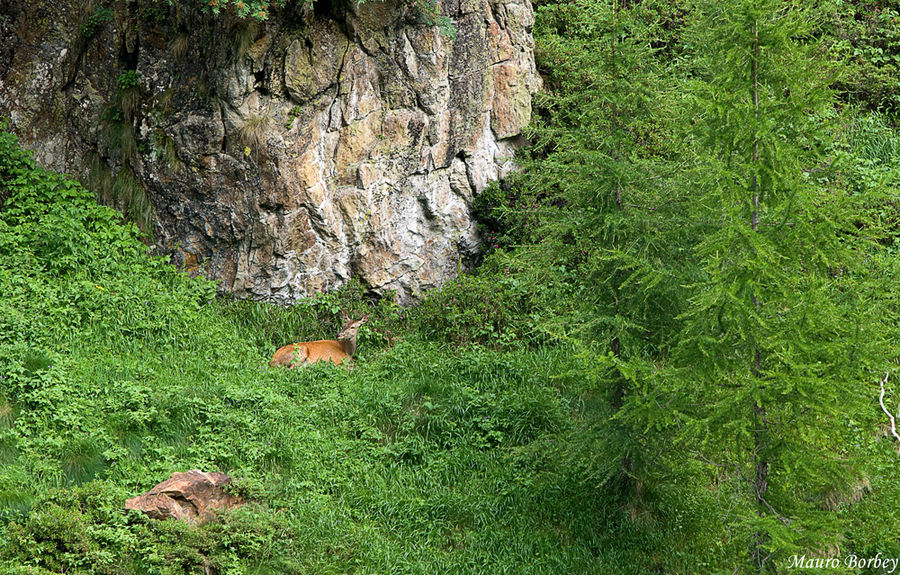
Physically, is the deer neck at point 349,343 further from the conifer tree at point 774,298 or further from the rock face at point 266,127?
the conifer tree at point 774,298

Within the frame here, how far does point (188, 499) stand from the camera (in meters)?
6.74

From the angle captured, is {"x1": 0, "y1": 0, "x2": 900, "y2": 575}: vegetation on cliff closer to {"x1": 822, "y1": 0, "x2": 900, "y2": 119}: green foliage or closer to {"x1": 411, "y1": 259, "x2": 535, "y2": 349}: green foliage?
{"x1": 411, "y1": 259, "x2": 535, "y2": 349}: green foliage

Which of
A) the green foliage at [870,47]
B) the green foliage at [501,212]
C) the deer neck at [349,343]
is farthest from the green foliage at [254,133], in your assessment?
the green foliage at [870,47]

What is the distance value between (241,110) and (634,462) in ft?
23.4

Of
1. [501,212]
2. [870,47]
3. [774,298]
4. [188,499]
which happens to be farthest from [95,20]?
[870,47]

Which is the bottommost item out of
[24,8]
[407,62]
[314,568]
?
[314,568]

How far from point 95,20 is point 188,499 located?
26.6ft

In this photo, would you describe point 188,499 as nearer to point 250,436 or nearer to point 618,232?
point 250,436

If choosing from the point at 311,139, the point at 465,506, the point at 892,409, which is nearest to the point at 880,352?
the point at 892,409

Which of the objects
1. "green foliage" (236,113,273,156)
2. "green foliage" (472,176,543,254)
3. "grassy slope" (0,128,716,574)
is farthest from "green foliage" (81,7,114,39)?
"green foliage" (472,176,543,254)

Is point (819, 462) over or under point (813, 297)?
under

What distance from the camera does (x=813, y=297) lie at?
17.1 ft

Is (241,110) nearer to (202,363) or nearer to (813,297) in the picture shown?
(202,363)

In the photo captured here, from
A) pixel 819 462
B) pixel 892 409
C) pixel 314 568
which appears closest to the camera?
pixel 819 462
